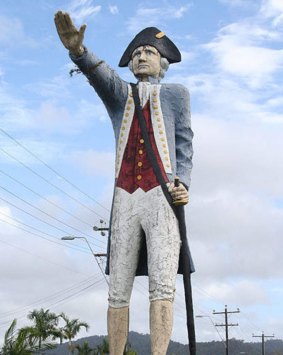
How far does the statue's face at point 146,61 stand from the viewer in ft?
25.0

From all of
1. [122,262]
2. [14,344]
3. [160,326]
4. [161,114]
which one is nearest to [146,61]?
[161,114]

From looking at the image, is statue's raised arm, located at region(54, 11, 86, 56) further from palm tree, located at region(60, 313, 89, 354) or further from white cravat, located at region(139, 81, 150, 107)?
palm tree, located at region(60, 313, 89, 354)

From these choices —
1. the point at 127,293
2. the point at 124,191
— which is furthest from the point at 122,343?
the point at 124,191

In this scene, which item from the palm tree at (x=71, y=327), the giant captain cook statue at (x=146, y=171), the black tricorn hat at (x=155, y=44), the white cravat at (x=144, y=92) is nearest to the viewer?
the giant captain cook statue at (x=146, y=171)

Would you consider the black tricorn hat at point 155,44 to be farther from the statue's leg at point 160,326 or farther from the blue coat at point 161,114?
the statue's leg at point 160,326

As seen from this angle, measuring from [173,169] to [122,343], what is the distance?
5.40 ft

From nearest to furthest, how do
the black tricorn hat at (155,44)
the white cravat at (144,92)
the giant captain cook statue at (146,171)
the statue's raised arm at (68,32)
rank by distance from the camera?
the statue's raised arm at (68,32) < the giant captain cook statue at (146,171) < the white cravat at (144,92) < the black tricorn hat at (155,44)

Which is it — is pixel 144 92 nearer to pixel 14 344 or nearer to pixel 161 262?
pixel 161 262

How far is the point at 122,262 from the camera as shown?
718 cm

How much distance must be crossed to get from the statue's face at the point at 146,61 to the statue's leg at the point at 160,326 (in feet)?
7.29

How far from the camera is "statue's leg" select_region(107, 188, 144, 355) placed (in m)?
7.05

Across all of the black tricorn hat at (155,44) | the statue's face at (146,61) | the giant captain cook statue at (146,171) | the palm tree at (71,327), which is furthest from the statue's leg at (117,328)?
the palm tree at (71,327)

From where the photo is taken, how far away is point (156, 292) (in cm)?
690

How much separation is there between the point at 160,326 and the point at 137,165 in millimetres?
1502
